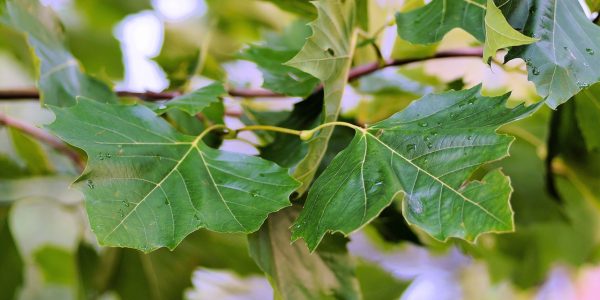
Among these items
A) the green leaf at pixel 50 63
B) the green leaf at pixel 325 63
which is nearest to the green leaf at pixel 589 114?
the green leaf at pixel 325 63

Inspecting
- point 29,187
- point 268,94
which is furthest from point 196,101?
point 29,187

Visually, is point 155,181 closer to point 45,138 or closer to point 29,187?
point 45,138

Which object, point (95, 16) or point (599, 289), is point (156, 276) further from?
point (599, 289)

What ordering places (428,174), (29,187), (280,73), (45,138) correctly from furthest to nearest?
(29,187), (45,138), (280,73), (428,174)

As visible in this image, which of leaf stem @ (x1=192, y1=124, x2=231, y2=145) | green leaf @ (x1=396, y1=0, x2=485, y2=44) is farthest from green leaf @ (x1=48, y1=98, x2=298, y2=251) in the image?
green leaf @ (x1=396, y1=0, x2=485, y2=44)

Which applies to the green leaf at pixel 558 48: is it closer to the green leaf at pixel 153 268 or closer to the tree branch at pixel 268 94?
the tree branch at pixel 268 94

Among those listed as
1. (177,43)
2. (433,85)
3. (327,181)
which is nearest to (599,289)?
(433,85)

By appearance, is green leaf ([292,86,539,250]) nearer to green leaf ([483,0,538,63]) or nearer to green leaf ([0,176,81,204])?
green leaf ([483,0,538,63])
